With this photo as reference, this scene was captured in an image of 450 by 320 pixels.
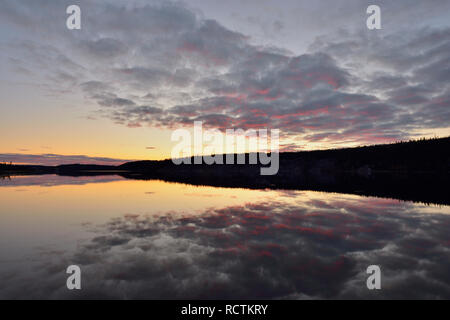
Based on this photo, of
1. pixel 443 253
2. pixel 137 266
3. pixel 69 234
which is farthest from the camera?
pixel 69 234

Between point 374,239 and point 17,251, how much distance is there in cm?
1707

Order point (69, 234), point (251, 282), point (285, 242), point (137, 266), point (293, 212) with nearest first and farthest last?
1. point (251, 282)
2. point (137, 266)
3. point (285, 242)
4. point (69, 234)
5. point (293, 212)

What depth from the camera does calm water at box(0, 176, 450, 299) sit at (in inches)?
289

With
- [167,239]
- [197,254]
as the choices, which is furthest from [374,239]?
[167,239]

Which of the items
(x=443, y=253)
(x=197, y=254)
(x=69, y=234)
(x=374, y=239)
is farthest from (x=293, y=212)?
(x=69, y=234)

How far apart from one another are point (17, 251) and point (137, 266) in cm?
620

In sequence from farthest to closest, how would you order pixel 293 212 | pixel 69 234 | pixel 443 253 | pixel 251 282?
pixel 293 212, pixel 69 234, pixel 443 253, pixel 251 282

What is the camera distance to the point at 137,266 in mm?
9078

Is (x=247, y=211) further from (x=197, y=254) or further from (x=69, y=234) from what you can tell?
(x=69, y=234)

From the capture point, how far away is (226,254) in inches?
410

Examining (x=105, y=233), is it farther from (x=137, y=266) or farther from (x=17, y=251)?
(x=137, y=266)

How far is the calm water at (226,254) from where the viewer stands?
7352 mm

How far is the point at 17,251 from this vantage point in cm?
1075

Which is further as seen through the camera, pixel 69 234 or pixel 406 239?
pixel 69 234
